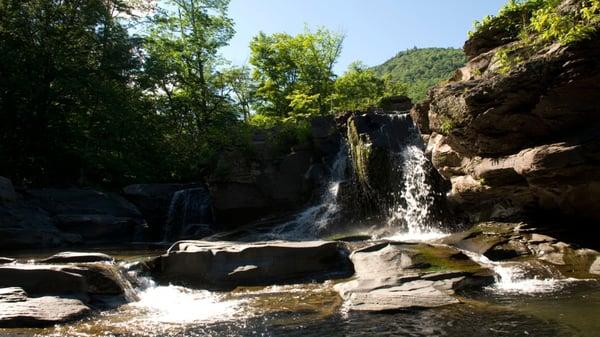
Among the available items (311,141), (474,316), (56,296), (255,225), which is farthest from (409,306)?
(311,141)

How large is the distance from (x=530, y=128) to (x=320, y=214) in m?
9.19

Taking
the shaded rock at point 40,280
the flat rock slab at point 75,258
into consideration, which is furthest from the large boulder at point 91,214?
the shaded rock at point 40,280

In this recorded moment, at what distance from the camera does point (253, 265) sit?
1020cm

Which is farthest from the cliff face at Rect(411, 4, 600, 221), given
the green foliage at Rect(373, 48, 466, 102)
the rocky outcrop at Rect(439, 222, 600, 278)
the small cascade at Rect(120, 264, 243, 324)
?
the green foliage at Rect(373, 48, 466, 102)

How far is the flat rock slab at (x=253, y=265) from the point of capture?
1004cm

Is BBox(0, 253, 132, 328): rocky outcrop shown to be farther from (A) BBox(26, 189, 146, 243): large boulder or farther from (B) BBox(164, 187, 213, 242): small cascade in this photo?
(B) BBox(164, 187, 213, 242): small cascade

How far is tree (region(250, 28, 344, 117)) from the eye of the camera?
3778 cm

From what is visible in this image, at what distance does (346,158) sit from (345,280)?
10521mm

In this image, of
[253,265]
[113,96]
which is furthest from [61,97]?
[253,265]

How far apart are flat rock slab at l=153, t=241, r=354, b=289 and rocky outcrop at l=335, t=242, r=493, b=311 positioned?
62 cm

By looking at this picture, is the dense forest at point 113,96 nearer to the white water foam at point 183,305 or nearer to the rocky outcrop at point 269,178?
the rocky outcrop at point 269,178

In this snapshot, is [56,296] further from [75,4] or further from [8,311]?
[75,4]

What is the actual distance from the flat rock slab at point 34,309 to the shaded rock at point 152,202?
14.5 m

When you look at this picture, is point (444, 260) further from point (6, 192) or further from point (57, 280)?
point (6, 192)
